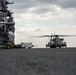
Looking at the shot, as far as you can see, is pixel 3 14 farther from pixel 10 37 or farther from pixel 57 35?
pixel 57 35

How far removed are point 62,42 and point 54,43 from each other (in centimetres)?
276

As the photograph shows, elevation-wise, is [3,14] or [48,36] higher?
[3,14]

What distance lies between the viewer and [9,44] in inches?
2918
